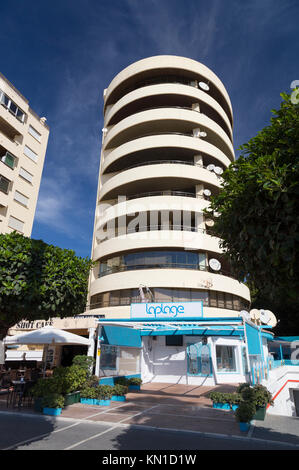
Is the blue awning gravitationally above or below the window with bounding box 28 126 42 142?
below

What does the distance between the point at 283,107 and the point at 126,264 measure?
74.1ft

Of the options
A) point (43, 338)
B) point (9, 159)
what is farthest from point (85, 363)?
point (9, 159)

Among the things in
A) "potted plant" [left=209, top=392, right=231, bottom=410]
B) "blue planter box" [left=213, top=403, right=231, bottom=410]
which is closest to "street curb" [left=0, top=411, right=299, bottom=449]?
"potted plant" [left=209, top=392, right=231, bottom=410]

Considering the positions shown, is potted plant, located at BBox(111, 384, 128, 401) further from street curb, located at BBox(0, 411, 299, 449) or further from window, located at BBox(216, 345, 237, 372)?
window, located at BBox(216, 345, 237, 372)

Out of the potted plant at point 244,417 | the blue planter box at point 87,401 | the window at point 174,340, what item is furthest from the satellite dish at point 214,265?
the potted plant at point 244,417

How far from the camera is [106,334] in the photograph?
631 inches

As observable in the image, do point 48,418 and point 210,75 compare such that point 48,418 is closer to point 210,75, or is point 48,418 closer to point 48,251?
point 48,251

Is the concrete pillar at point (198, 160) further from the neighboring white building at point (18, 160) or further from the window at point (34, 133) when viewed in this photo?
the window at point (34, 133)

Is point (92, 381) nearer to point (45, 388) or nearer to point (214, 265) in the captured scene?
point (45, 388)

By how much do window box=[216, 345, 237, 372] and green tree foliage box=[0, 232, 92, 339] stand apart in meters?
15.3

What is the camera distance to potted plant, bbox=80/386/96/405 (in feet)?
41.8

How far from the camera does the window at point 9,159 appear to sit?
84.3 ft

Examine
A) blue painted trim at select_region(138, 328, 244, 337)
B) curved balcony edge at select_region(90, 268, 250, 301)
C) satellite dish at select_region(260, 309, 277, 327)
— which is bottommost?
blue painted trim at select_region(138, 328, 244, 337)

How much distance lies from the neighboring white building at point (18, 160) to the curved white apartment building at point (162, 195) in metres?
7.30
